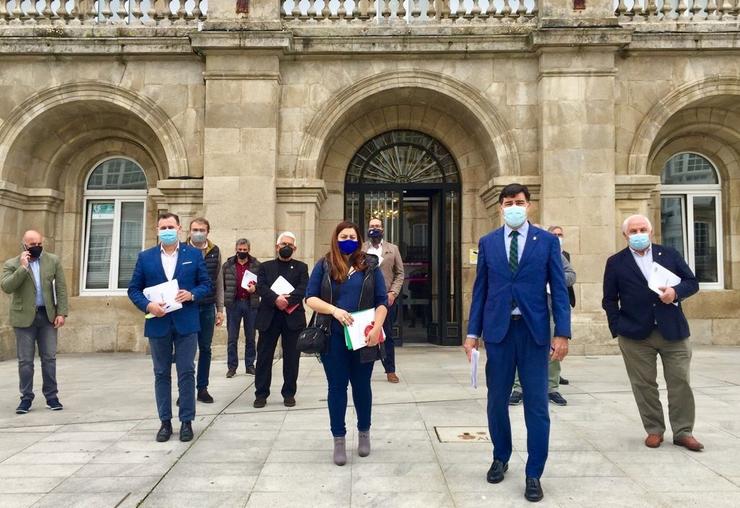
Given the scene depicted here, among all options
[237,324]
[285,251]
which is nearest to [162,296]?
[285,251]

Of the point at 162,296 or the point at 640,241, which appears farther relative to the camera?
the point at 162,296

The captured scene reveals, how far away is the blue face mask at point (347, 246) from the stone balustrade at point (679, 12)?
834cm

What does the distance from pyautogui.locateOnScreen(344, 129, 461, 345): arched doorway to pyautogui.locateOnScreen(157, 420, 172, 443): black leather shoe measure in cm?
637

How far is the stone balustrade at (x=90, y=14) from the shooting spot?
379 inches

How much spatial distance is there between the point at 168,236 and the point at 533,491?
3.35m

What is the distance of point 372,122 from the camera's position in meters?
10.5

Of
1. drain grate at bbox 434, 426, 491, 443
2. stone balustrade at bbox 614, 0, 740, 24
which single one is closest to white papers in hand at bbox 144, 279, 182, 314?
drain grate at bbox 434, 426, 491, 443

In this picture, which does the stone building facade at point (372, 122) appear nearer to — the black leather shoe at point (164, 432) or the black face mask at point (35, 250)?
the black face mask at point (35, 250)

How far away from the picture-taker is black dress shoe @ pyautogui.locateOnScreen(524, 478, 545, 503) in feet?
10.2

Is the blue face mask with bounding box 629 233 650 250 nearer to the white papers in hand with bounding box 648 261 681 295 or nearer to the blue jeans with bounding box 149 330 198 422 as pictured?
the white papers in hand with bounding box 648 261 681 295

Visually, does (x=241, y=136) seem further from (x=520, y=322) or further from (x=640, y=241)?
(x=520, y=322)

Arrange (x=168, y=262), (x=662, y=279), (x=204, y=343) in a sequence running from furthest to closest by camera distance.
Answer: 1. (x=204, y=343)
2. (x=168, y=262)
3. (x=662, y=279)

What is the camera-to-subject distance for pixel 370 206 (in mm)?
10664

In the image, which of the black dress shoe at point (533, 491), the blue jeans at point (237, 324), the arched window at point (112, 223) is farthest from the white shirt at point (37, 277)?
the black dress shoe at point (533, 491)
